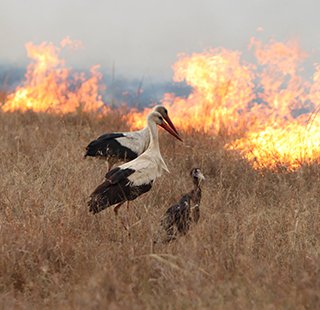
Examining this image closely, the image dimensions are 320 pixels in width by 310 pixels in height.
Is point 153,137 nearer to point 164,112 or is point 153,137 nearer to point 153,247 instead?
point 164,112

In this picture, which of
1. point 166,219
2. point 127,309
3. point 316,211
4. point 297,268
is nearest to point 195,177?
point 166,219

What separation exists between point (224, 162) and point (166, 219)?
3.84 m

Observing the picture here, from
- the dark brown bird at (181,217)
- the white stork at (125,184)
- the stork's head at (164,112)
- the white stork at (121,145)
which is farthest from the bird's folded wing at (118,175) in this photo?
the stork's head at (164,112)

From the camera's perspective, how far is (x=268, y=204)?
726cm

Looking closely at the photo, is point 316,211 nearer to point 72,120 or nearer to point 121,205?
point 121,205

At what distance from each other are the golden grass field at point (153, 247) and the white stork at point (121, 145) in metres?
0.24

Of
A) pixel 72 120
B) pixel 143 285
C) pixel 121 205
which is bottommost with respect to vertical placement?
pixel 72 120

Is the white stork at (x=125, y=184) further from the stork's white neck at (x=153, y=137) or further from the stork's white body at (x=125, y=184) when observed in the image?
the stork's white neck at (x=153, y=137)

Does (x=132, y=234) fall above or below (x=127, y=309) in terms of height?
below

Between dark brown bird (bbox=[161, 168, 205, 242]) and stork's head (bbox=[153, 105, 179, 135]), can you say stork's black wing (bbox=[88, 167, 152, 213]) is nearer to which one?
dark brown bird (bbox=[161, 168, 205, 242])

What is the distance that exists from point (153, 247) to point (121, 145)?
3775mm

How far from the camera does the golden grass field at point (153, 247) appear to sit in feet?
11.2

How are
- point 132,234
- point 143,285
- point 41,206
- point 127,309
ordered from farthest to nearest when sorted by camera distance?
1. point 41,206
2. point 132,234
3. point 143,285
4. point 127,309

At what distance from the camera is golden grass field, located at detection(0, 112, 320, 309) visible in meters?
3.41
